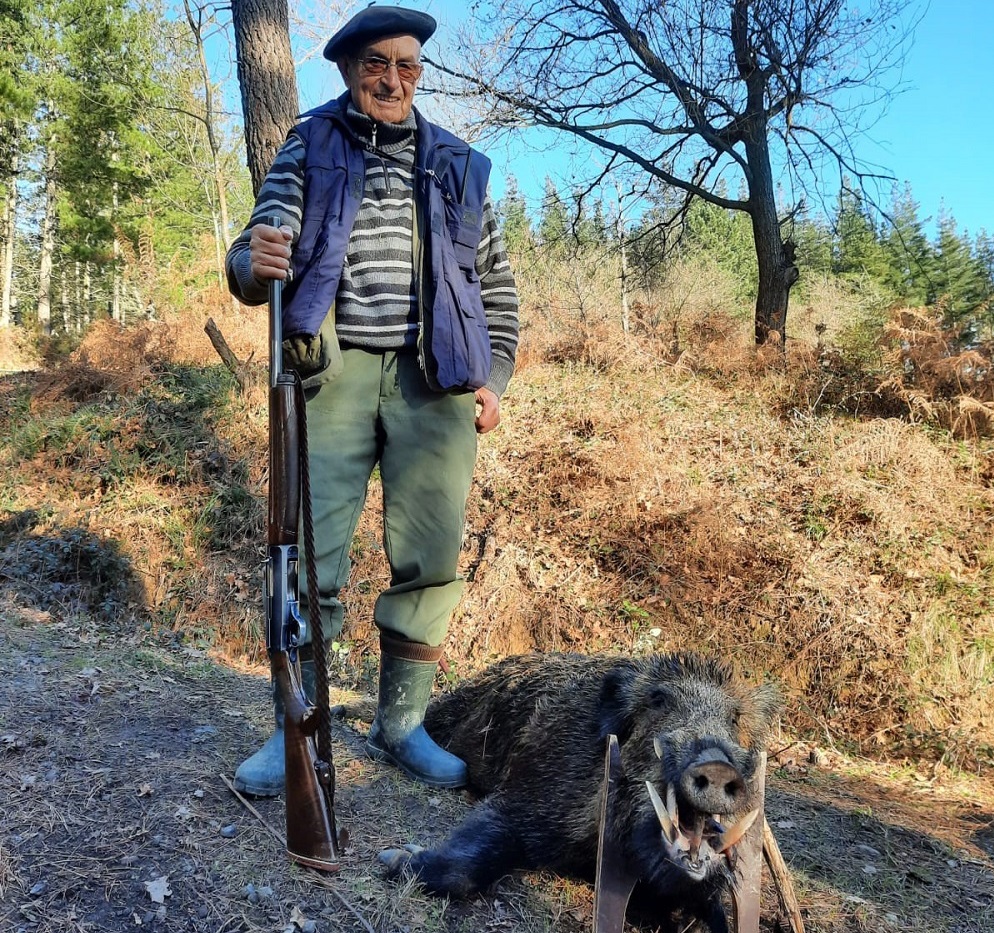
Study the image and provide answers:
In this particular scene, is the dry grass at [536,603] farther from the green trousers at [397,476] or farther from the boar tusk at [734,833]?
the green trousers at [397,476]

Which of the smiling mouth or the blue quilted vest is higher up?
the blue quilted vest

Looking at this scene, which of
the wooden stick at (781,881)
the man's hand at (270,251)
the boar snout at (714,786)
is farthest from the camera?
the man's hand at (270,251)

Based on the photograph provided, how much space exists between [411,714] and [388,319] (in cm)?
184

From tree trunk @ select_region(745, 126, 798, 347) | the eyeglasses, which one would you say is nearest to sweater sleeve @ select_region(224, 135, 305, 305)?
the eyeglasses

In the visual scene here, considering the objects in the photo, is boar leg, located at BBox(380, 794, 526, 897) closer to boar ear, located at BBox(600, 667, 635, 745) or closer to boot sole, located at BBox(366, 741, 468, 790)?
boot sole, located at BBox(366, 741, 468, 790)

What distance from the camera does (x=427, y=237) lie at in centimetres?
336

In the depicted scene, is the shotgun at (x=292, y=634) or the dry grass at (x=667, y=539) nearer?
the shotgun at (x=292, y=634)

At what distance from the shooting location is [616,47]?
12.4 m

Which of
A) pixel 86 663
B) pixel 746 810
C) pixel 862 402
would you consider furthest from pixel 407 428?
pixel 862 402

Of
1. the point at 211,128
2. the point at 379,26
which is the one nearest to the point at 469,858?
the point at 379,26

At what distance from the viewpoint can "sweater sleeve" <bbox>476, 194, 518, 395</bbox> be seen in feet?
12.1

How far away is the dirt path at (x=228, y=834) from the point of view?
2514 millimetres

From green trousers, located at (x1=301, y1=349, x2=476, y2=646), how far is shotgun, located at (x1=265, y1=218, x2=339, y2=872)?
0.42 m

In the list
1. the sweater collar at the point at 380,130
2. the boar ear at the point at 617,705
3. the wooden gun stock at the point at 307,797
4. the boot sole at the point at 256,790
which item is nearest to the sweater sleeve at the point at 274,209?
the sweater collar at the point at 380,130
